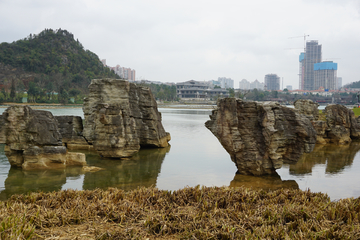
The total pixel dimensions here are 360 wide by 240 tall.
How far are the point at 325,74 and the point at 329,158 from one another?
668ft

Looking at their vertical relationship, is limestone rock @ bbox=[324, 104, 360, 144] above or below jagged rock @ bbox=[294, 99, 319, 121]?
below

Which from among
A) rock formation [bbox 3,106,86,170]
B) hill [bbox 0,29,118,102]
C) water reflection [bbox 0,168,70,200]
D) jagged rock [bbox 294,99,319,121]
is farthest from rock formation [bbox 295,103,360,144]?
hill [bbox 0,29,118,102]

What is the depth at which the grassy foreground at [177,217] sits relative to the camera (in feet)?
15.0

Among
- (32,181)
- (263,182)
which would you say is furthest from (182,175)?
(32,181)

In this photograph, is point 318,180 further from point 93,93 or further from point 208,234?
point 93,93

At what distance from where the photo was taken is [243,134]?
10727 mm

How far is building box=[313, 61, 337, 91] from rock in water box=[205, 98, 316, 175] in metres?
204

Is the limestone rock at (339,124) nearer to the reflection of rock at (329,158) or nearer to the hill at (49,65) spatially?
the reflection of rock at (329,158)

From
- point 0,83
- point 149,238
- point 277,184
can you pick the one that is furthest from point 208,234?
point 0,83

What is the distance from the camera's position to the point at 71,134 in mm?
16312

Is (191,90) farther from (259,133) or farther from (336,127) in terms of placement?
(259,133)

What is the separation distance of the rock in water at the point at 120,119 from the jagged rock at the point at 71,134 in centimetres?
54

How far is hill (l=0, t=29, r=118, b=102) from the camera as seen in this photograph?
7375cm

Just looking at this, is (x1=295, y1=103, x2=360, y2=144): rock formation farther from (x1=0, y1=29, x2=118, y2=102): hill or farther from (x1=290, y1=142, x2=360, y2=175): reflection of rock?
(x1=0, y1=29, x2=118, y2=102): hill
